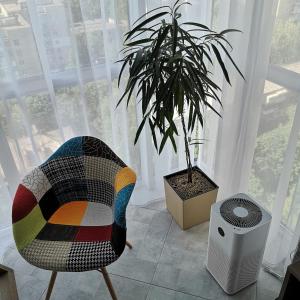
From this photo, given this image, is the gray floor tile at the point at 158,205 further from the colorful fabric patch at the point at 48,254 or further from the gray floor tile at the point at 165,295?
the colorful fabric patch at the point at 48,254

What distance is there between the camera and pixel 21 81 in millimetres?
1581

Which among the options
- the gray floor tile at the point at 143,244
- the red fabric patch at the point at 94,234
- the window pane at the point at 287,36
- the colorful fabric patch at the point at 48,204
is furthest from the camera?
the gray floor tile at the point at 143,244

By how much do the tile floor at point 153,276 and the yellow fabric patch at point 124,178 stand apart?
573 millimetres

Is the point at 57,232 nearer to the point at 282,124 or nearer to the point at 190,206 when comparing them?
the point at 190,206

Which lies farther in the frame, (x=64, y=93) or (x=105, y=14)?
(x=64, y=93)

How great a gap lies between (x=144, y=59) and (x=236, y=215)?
803 mm

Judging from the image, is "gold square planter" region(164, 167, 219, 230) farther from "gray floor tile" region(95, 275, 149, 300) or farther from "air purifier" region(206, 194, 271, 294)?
"gray floor tile" region(95, 275, 149, 300)

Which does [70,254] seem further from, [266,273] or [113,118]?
[266,273]

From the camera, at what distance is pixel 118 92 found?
1.80 meters

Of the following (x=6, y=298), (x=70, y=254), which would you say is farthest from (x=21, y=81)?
(x=6, y=298)

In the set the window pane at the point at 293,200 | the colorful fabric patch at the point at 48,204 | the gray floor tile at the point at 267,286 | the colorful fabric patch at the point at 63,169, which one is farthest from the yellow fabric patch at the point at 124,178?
the gray floor tile at the point at 267,286

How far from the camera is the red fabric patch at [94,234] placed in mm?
1373

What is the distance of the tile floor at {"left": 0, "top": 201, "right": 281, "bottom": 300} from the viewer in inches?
62.6

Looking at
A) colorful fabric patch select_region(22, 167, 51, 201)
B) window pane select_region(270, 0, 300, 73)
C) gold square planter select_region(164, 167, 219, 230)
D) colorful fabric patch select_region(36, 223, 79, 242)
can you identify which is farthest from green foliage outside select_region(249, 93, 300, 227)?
colorful fabric patch select_region(22, 167, 51, 201)
